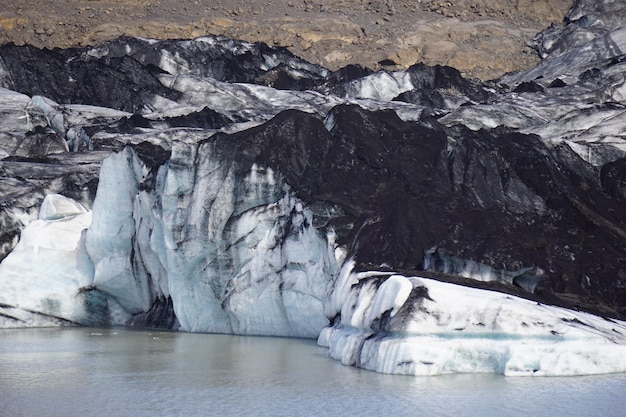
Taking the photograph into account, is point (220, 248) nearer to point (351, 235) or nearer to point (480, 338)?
point (351, 235)

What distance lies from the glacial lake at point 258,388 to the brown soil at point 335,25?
3557 centimetres

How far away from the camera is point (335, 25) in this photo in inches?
2197

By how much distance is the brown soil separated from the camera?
172 ft

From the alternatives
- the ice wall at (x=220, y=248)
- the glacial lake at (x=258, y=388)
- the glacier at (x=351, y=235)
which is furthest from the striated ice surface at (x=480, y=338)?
the ice wall at (x=220, y=248)

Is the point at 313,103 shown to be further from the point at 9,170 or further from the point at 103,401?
the point at 103,401

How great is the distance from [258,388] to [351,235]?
5.24 meters

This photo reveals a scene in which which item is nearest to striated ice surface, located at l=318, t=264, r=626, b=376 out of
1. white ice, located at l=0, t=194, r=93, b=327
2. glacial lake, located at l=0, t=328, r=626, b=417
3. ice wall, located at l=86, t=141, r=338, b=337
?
glacial lake, located at l=0, t=328, r=626, b=417

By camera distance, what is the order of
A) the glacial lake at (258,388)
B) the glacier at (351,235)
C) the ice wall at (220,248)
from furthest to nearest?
the ice wall at (220,248) → the glacier at (351,235) → the glacial lake at (258,388)

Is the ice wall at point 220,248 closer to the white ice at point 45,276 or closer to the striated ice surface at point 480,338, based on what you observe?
the white ice at point 45,276

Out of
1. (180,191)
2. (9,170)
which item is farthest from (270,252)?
(9,170)

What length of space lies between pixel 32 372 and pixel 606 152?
1652 cm

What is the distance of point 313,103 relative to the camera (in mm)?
36281

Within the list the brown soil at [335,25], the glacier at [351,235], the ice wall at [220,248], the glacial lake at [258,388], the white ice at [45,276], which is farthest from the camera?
the brown soil at [335,25]

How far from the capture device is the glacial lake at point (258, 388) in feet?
41.3
